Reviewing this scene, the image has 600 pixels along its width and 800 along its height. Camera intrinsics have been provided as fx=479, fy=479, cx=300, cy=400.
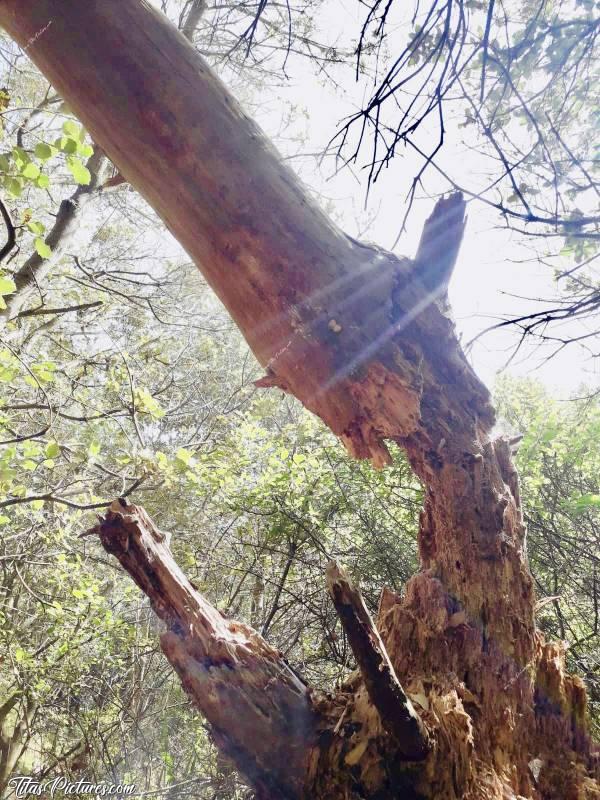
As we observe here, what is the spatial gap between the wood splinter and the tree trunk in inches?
4.9

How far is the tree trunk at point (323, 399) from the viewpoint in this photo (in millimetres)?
1257

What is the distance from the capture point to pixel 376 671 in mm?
1047

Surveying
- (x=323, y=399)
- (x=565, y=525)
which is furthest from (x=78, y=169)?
(x=565, y=525)

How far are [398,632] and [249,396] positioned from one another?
25.1ft

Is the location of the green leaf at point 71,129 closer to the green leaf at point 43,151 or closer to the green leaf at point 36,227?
the green leaf at point 43,151

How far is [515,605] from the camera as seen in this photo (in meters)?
1.42

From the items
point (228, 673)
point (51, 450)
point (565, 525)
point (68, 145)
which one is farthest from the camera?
point (565, 525)

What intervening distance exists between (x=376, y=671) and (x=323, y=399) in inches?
30.6

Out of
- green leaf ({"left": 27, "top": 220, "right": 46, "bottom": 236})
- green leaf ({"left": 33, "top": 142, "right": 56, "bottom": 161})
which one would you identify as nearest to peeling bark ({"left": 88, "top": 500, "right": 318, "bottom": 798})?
green leaf ({"left": 27, "top": 220, "right": 46, "bottom": 236})

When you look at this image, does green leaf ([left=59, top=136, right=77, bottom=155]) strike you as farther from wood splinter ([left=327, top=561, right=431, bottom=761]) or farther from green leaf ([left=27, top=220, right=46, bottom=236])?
wood splinter ([left=327, top=561, right=431, bottom=761])

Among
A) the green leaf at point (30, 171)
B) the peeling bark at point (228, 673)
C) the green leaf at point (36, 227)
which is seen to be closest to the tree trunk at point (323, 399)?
the peeling bark at point (228, 673)

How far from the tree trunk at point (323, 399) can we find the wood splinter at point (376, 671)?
0.12 m

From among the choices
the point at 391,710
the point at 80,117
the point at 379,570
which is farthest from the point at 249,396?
the point at 391,710

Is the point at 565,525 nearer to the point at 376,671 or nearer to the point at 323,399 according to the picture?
the point at 323,399
